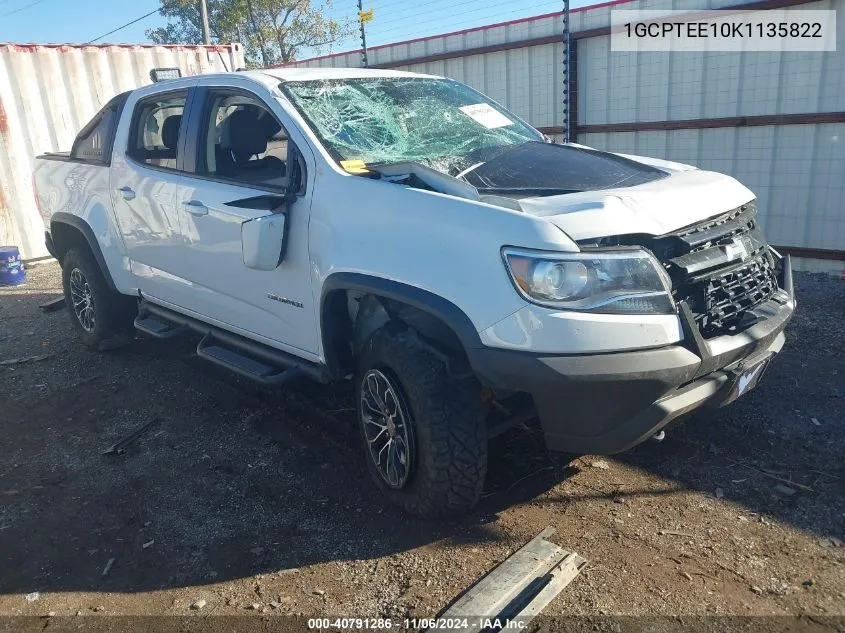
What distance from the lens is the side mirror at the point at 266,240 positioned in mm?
3514

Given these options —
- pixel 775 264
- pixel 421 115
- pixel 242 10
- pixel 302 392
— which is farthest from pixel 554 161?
pixel 242 10

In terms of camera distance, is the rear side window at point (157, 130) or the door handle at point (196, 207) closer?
the door handle at point (196, 207)

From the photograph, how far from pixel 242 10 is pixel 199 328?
2871cm

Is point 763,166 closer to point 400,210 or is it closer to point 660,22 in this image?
point 660,22

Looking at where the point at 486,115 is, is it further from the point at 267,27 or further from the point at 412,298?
the point at 267,27

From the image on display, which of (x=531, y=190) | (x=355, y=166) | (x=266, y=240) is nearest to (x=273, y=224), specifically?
(x=266, y=240)

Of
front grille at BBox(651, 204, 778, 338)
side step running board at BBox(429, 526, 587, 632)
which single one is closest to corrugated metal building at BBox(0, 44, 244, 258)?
side step running board at BBox(429, 526, 587, 632)

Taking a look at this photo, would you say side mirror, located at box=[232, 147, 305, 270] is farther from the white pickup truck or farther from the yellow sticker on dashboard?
the yellow sticker on dashboard

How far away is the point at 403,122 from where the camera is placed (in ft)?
12.7

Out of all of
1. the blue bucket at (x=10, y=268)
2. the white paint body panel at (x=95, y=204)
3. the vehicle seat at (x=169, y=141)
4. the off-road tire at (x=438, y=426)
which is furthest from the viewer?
the blue bucket at (x=10, y=268)

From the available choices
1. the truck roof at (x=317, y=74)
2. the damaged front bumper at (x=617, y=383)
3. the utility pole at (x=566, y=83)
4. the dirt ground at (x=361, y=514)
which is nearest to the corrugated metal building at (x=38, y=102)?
the dirt ground at (x=361, y=514)

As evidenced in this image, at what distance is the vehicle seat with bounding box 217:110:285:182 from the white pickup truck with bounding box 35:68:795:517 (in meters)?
0.01

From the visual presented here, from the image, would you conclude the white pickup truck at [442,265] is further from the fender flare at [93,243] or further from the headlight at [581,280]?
the fender flare at [93,243]

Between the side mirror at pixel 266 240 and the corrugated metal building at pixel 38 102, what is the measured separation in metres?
7.65
